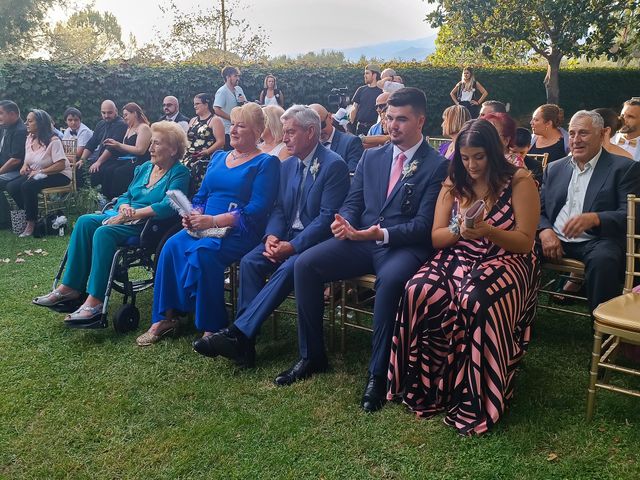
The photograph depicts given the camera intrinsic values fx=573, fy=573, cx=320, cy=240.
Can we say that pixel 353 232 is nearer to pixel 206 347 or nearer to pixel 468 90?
pixel 206 347

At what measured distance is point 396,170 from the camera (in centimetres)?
358

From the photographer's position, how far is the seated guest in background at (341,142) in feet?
17.2

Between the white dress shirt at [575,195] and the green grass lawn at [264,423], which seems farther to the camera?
the white dress shirt at [575,195]

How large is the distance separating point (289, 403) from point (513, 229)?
5.08 ft

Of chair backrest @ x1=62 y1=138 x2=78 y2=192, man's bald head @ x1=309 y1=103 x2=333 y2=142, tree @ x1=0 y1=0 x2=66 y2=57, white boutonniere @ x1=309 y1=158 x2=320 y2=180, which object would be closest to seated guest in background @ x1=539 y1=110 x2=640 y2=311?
white boutonniere @ x1=309 y1=158 x2=320 y2=180

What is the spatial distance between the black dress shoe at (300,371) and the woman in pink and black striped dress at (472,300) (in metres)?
0.56

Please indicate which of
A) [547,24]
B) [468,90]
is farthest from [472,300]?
[547,24]

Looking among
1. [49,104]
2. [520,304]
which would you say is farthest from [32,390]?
[49,104]

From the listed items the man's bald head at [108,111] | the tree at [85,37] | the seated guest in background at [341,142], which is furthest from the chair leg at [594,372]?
the tree at [85,37]

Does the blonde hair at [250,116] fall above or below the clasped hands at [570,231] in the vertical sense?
above

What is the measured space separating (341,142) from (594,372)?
3.17 m

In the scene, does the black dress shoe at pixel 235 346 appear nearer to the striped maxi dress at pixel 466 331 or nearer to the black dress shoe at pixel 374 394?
the black dress shoe at pixel 374 394

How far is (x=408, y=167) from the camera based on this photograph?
3.51 metres

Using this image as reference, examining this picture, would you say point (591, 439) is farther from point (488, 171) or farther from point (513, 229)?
point (488, 171)
